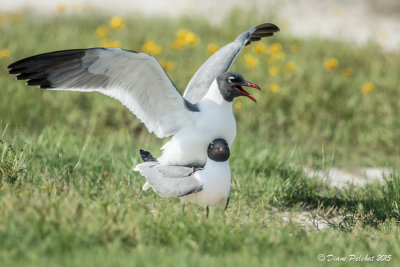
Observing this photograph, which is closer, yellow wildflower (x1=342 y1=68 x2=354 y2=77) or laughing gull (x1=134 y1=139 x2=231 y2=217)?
laughing gull (x1=134 y1=139 x2=231 y2=217)

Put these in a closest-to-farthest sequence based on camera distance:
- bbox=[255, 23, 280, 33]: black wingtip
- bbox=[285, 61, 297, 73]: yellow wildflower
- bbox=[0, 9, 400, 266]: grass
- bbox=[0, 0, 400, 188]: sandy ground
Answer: bbox=[0, 9, 400, 266]: grass < bbox=[255, 23, 280, 33]: black wingtip < bbox=[285, 61, 297, 73]: yellow wildflower < bbox=[0, 0, 400, 188]: sandy ground

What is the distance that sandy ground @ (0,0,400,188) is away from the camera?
9220 mm

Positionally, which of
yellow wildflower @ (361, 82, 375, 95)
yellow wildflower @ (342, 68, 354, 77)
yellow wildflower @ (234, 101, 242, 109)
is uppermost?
yellow wildflower @ (342, 68, 354, 77)

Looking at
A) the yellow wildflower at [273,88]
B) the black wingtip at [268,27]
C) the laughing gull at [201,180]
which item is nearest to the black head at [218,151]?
the laughing gull at [201,180]

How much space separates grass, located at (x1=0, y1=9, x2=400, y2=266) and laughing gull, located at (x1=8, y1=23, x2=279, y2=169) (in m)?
0.46

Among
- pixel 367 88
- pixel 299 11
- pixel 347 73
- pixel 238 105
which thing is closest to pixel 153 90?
pixel 238 105

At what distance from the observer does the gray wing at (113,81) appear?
3660 millimetres

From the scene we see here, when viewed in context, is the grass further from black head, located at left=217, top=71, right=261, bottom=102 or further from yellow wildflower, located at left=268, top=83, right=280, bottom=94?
black head, located at left=217, top=71, right=261, bottom=102

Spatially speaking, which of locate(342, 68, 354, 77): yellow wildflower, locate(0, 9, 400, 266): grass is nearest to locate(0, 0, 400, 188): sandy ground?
locate(0, 9, 400, 266): grass

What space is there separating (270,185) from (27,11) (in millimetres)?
6696

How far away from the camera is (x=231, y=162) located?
189 inches

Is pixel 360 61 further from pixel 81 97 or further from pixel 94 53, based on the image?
pixel 94 53

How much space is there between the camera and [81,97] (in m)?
6.33

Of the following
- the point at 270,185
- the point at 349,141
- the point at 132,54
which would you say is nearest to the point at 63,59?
the point at 132,54
